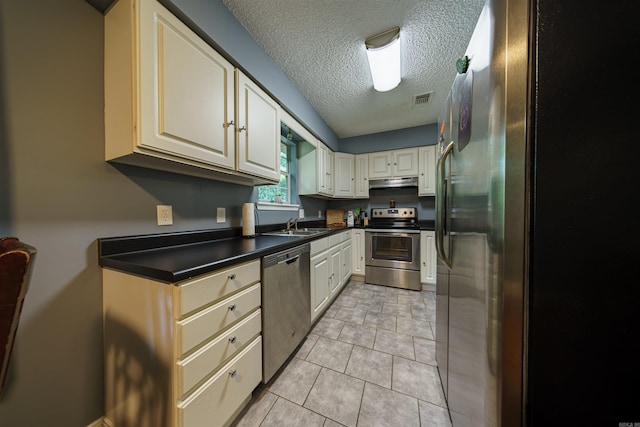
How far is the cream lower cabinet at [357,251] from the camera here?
10.2ft

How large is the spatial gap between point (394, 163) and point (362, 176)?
0.54m

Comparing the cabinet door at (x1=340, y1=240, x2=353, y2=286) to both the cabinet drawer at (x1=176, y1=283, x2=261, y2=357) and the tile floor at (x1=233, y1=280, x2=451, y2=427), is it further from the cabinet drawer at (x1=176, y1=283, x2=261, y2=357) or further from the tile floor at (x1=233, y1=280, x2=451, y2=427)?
the cabinet drawer at (x1=176, y1=283, x2=261, y2=357)

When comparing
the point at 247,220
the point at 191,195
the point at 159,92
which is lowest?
the point at 247,220

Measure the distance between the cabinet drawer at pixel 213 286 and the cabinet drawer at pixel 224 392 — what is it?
0.35m

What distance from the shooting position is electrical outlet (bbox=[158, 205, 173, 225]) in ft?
4.03

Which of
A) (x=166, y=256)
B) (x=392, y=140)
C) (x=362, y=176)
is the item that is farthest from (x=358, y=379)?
(x=392, y=140)

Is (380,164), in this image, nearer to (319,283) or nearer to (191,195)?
(319,283)

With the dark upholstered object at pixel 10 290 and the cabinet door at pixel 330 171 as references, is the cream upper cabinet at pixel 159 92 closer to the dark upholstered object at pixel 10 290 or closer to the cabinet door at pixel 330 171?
the dark upholstered object at pixel 10 290

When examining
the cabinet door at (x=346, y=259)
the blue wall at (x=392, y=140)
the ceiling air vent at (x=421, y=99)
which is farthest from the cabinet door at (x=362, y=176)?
the ceiling air vent at (x=421, y=99)

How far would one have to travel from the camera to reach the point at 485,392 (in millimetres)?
607

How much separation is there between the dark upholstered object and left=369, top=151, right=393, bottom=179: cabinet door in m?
3.38

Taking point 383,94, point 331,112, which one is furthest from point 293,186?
point 383,94

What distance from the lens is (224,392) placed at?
3.07 feet

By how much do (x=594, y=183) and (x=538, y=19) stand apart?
1.28ft
